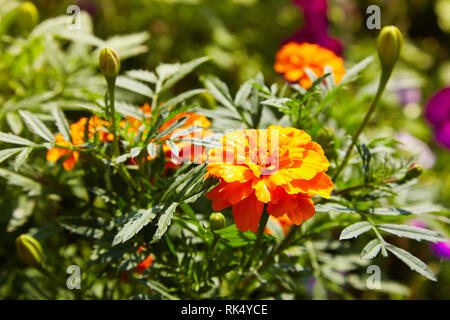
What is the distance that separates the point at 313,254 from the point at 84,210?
53 cm

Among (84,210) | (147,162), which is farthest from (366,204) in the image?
(84,210)

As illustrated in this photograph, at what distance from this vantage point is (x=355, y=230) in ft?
2.29

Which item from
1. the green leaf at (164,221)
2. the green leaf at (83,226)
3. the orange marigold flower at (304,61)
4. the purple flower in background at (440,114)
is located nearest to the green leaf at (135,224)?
the green leaf at (164,221)

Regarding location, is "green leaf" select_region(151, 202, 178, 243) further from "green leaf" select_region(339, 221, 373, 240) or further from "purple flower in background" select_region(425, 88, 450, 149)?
"purple flower in background" select_region(425, 88, 450, 149)

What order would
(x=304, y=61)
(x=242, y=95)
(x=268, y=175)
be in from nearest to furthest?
(x=268, y=175) < (x=242, y=95) < (x=304, y=61)

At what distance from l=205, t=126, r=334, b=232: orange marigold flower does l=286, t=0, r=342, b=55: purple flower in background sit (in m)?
1.21

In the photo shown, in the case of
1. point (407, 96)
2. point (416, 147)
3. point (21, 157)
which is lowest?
point (21, 157)

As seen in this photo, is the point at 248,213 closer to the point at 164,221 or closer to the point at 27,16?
the point at 164,221

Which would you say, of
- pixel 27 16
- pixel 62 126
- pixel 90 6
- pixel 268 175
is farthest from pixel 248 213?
pixel 90 6

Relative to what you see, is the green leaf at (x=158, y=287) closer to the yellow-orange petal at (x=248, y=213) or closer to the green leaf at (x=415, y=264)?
the yellow-orange petal at (x=248, y=213)

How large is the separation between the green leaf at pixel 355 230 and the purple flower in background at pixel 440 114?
132cm

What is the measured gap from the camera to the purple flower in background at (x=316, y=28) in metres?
1.80

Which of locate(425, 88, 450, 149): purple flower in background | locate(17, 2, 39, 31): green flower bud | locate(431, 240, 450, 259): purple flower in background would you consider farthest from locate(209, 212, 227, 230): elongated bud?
locate(425, 88, 450, 149): purple flower in background

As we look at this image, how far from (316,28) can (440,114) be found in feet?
2.09
